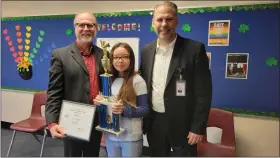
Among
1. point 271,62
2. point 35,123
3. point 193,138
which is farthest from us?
point 35,123

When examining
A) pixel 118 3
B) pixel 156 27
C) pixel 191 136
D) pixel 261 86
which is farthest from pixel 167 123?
pixel 118 3

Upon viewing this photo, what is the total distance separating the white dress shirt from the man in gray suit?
34 cm

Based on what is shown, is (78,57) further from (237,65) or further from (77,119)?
(237,65)

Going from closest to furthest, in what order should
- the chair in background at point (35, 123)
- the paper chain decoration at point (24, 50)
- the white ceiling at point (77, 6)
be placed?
1. the white ceiling at point (77, 6)
2. the chair in background at point (35, 123)
3. the paper chain decoration at point (24, 50)

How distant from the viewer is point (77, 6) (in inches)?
109

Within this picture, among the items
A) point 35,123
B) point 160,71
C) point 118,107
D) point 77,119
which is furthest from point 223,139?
point 35,123

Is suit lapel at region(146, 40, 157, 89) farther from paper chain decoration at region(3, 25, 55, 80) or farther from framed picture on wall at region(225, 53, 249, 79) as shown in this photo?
paper chain decoration at region(3, 25, 55, 80)

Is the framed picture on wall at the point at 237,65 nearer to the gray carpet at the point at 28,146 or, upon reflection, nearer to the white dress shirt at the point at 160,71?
the white dress shirt at the point at 160,71

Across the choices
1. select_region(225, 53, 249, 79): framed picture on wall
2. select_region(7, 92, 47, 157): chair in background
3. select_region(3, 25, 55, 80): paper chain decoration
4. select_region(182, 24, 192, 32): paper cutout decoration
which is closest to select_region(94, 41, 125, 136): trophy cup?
select_region(182, 24, 192, 32): paper cutout decoration

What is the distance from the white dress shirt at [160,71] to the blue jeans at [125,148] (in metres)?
0.25

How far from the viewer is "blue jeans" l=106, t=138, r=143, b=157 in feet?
4.31

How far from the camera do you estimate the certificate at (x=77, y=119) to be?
4.06ft

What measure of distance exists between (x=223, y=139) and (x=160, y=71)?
1.19 m

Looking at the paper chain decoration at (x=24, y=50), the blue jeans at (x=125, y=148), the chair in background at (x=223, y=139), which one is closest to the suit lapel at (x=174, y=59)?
the blue jeans at (x=125, y=148)
